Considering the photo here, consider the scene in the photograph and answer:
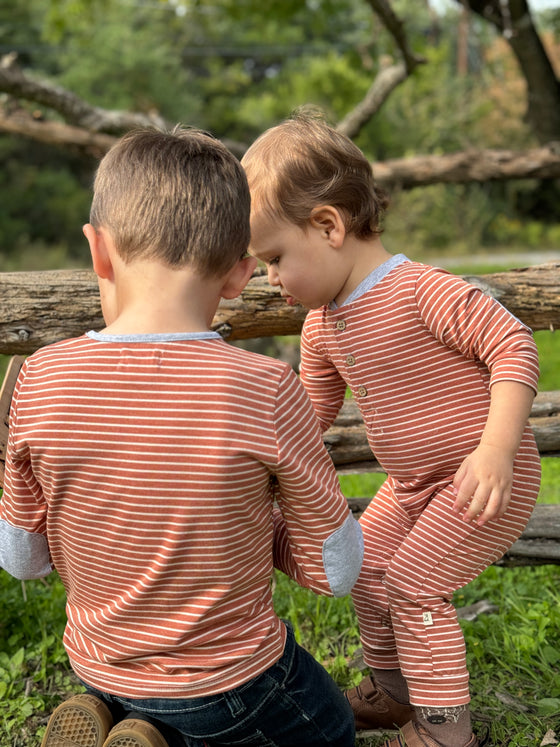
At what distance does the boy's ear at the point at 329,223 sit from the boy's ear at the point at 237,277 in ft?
1.39

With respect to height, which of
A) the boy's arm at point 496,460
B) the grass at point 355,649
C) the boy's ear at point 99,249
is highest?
the boy's ear at point 99,249

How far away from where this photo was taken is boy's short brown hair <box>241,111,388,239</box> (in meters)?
1.91

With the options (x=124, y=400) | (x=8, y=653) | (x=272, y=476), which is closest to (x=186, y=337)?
(x=124, y=400)

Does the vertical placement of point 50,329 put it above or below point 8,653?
above

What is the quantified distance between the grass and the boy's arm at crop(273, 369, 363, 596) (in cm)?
76

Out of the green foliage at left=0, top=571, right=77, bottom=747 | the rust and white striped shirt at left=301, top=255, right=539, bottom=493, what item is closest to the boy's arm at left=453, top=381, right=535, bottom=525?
the rust and white striped shirt at left=301, top=255, right=539, bottom=493

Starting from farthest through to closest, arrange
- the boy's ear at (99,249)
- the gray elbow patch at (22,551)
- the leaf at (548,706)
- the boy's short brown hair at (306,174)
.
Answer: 1. the leaf at (548,706)
2. the boy's short brown hair at (306,174)
3. the gray elbow patch at (22,551)
4. the boy's ear at (99,249)

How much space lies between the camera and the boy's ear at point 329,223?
1.92 m

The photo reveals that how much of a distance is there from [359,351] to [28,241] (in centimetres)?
1959

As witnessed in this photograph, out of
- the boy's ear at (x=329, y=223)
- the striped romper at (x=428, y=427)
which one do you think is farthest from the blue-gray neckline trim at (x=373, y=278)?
the boy's ear at (x=329, y=223)

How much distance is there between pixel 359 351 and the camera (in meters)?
1.95

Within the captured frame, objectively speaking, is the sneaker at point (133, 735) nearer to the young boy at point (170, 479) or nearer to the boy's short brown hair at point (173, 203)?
the young boy at point (170, 479)

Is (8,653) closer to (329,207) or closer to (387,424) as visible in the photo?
(387,424)

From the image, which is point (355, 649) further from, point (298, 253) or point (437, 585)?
point (298, 253)
